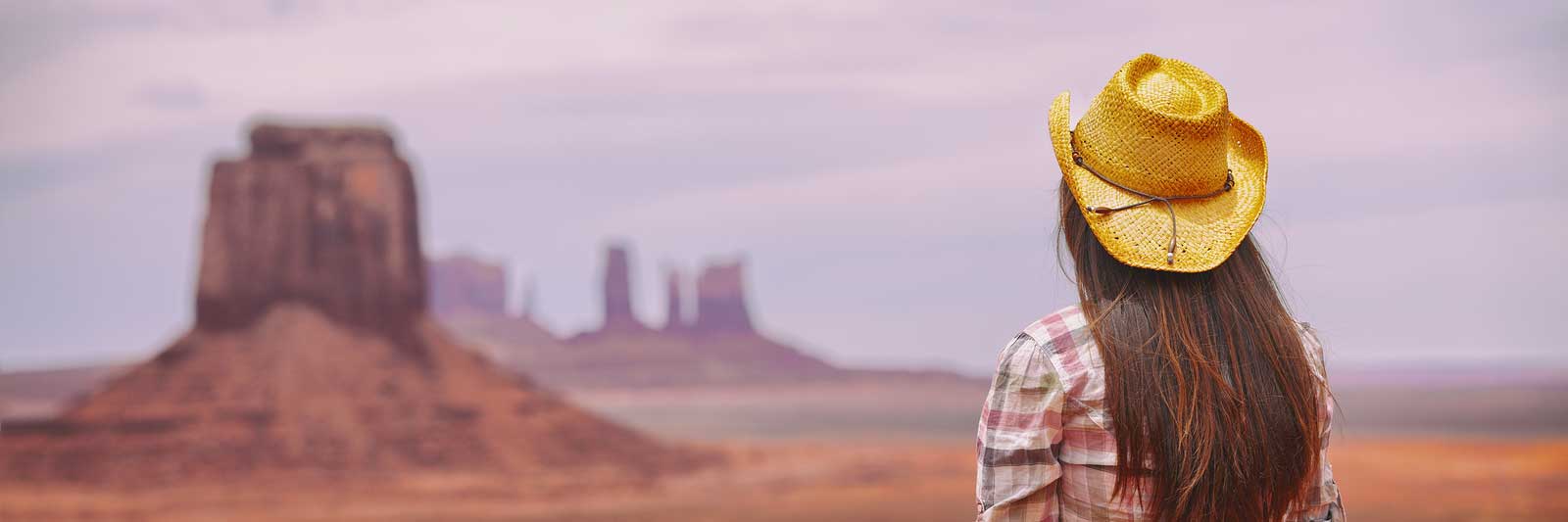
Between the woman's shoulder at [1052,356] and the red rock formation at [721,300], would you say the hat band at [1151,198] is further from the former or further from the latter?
the red rock formation at [721,300]

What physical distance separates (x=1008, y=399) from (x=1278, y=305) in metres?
0.38

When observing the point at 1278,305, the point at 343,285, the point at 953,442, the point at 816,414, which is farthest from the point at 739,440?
the point at 1278,305

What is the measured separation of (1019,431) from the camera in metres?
1.58

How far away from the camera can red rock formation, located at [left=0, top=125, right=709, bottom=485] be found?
27.8 metres

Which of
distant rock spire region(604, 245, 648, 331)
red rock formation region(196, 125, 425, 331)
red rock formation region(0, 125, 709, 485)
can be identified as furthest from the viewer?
distant rock spire region(604, 245, 648, 331)

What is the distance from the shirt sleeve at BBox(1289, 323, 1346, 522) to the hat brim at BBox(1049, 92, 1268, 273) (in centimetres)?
18

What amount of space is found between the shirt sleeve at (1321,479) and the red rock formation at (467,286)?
75.3 metres

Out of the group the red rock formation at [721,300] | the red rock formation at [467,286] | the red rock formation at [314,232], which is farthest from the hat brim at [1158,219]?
the red rock formation at [467,286]

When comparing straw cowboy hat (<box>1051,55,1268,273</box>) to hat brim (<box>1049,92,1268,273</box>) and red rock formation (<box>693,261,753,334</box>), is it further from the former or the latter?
red rock formation (<box>693,261,753,334</box>)

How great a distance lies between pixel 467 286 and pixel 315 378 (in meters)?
46.4

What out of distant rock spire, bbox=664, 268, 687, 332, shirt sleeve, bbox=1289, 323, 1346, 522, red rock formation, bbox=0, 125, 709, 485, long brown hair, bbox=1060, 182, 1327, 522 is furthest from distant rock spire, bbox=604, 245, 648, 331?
long brown hair, bbox=1060, 182, 1327, 522

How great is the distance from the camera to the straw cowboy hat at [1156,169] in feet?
5.43

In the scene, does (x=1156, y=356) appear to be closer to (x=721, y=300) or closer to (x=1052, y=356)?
(x=1052, y=356)

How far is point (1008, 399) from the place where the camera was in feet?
5.19
